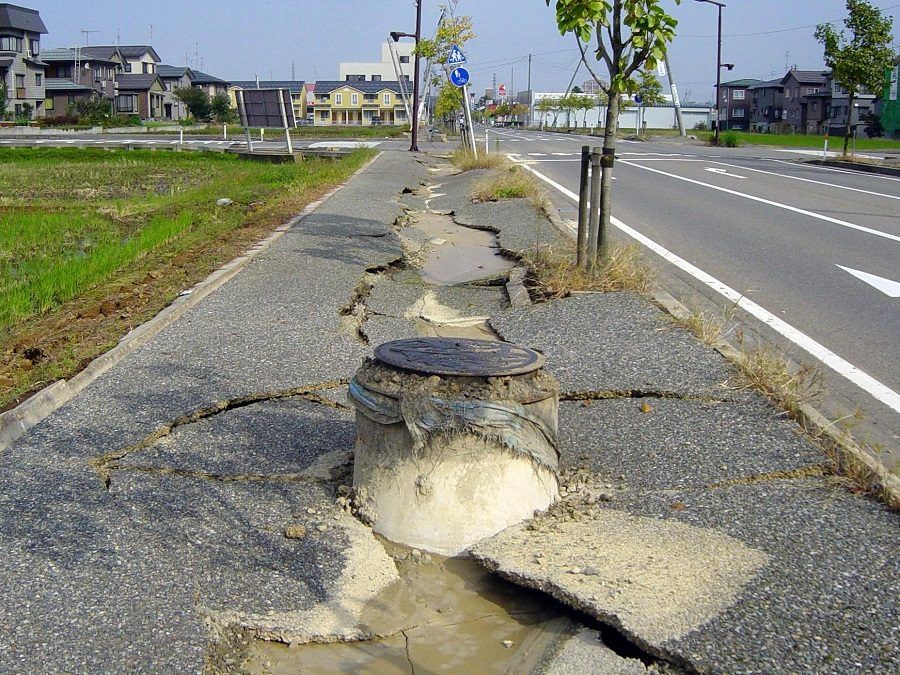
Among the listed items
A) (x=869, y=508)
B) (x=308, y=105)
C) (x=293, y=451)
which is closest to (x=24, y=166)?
(x=293, y=451)

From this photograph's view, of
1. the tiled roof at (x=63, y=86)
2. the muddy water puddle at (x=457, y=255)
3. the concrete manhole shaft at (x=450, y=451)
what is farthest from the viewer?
the tiled roof at (x=63, y=86)

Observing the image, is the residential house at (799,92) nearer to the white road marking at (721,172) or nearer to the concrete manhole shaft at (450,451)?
the white road marking at (721,172)

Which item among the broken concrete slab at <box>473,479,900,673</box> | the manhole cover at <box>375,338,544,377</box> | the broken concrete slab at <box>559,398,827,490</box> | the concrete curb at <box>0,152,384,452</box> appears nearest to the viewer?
the broken concrete slab at <box>473,479,900,673</box>

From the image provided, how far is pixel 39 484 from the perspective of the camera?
3.61 metres

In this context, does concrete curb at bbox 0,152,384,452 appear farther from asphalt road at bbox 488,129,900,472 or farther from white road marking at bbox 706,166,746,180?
white road marking at bbox 706,166,746,180

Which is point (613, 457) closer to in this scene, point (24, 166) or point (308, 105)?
point (24, 166)

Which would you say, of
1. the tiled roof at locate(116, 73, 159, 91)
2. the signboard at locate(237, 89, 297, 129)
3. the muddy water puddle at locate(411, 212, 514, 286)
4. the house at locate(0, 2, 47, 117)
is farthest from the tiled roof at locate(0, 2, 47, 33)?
the muddy water puddle at locate(411, 212, 514, 286)

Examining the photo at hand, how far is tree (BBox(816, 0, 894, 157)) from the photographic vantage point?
1101 inches

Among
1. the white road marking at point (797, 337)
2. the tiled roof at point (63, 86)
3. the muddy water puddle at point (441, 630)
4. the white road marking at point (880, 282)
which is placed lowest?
the muddy water puddle at point (441, 630)

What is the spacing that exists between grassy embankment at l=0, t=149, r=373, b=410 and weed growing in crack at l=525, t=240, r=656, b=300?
286cm

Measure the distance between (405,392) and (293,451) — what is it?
3.07 feet

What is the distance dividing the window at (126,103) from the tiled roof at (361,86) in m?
24.2

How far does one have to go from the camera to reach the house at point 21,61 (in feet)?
215

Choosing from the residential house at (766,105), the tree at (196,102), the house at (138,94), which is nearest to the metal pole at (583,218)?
the tree at (196,102)
